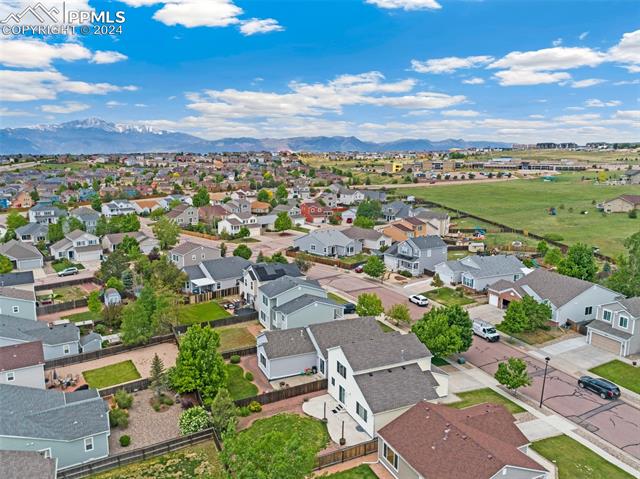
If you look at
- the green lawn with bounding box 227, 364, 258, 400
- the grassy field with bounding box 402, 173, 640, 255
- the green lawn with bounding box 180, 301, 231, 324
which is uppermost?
the grassy field with bounding box 402, 173, 640, 255

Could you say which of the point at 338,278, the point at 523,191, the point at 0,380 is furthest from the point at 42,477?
the point at 523,191

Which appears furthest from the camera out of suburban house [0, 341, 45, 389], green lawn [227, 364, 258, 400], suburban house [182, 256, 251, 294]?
suburban house [182, 256, 251, 294]

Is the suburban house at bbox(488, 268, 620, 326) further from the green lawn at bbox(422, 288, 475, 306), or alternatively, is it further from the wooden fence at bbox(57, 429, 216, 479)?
the wooden fence at bbox(57, 429, 216, 479)

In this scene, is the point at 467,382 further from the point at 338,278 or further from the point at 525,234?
the point at 525,234

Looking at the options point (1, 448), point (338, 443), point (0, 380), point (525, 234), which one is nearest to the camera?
point (1, 448)

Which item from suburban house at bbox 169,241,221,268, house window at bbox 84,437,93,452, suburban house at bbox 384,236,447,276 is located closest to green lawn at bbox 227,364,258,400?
house window at bbox 84,437,93,452

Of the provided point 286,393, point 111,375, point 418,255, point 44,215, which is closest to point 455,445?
point 286,393

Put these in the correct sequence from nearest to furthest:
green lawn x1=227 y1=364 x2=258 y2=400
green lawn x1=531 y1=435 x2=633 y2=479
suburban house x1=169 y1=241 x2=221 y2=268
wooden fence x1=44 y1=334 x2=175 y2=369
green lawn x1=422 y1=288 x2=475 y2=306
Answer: green lawn x1=531 y1=435 x2=633 y2=479 → green lawn x1=227 y1=364 x2=258 y2=400 → wooden fence x1=44 y1=334 x2=175 y2=369 → green lawn x1=422 y1=288 x2=475 y2=306 → suburban house x1=169 y1=241 x2=221 y2=268
